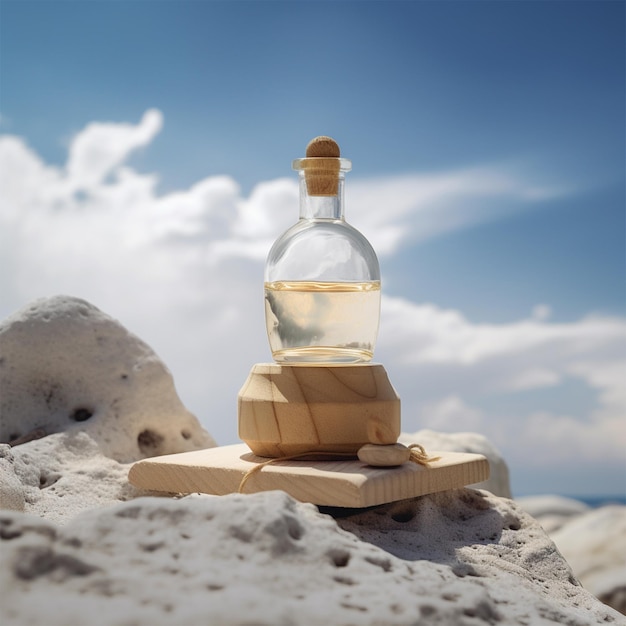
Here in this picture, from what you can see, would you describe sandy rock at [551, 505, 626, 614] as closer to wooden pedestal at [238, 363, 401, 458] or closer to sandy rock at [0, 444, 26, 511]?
wooden pedestal at [238, 363, 401, 458]

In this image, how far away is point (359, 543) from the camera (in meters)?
2.39

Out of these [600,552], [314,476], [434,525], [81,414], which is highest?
[81,414]

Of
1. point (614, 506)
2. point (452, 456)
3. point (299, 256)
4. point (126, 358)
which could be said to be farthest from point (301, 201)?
point (614, 506)

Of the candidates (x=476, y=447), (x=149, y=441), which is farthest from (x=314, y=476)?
(x=476, y=447)

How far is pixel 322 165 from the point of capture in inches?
142

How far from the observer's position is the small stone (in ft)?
10.3

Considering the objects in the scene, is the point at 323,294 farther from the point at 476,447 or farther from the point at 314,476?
the point at 476,447

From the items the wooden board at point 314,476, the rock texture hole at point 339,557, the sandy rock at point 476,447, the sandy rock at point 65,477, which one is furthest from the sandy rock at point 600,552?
the rock texture hole at point 339,557

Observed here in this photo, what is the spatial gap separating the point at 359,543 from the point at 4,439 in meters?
2.91

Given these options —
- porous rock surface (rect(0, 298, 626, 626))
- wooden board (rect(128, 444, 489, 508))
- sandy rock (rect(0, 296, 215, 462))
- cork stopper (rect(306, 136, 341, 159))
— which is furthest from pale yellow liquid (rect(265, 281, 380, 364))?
sandy rock (rect(0, 296, 215, 462))

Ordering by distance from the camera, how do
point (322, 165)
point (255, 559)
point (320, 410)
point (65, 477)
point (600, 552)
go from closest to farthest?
1. point (255, 559)
2. point (320, 410)
3. point (322, 165)
4. point (65, 477)
5. point (600, 552)

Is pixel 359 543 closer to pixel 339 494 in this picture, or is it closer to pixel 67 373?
pixel 339 494

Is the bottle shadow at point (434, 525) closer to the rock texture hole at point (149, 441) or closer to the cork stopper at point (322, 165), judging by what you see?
the cork stopper at point (322, 165)

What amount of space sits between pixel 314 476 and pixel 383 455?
1.00ft
